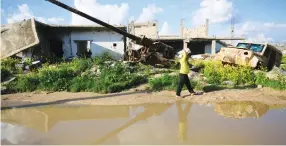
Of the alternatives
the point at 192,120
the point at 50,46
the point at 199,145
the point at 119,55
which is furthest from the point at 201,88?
the point at 50,46

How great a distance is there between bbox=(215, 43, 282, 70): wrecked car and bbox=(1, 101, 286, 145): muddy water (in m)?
4.62

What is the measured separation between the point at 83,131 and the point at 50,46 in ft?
45.9

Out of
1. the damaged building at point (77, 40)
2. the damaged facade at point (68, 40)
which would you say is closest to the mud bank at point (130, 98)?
the damaged facade at point (68, 40)

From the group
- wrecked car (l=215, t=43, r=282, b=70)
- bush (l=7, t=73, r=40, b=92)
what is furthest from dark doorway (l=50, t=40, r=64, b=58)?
wrecked car (l=215, t=43, r=282, b=70)

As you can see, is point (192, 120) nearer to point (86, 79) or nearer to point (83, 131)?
point (83, 131)

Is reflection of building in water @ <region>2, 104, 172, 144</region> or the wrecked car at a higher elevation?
the wrecked car

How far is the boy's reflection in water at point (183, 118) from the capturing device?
15.4 ft

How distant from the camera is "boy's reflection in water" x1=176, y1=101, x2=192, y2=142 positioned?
469 cm

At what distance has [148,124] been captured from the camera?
539 cm

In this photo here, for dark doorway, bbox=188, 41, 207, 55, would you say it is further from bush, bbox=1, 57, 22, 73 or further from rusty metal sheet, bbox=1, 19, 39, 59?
bush, bbox=1, 57, 22, 73

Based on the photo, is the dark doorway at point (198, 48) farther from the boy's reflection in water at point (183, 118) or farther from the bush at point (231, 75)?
Answer: the boy's reflection in water at point (183, 118)

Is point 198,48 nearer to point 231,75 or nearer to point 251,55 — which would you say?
point 251,55

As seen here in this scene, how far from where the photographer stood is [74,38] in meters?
17.3

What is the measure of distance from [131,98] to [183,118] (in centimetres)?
228
